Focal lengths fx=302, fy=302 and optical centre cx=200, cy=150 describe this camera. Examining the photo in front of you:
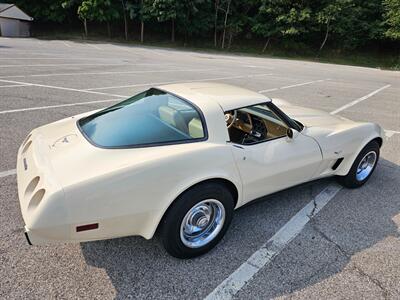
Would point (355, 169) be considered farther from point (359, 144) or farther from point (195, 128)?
point (195, 128)

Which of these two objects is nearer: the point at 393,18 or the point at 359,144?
the point at 359,144

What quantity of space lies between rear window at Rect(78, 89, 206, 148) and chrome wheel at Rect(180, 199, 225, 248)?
0.58 m

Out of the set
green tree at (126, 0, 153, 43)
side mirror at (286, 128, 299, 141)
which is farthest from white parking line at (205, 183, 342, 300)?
green tree at (126, 0, 153, 43)

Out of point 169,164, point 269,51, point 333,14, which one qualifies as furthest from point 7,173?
point 333,14

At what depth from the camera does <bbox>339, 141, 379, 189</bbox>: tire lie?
363 centimetres

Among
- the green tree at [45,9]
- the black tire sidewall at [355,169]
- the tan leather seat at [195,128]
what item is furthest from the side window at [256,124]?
the green tree at [45,9]

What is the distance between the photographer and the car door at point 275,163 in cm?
264

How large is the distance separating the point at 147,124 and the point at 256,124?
129cm

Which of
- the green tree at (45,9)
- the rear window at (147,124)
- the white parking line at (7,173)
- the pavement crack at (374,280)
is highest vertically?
the green tree at (45,9)

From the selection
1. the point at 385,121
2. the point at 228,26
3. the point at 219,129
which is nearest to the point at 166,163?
the point at 219,129

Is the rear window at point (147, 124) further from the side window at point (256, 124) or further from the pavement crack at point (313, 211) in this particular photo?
the pavement crack at point (313, 211)

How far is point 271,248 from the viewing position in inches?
108

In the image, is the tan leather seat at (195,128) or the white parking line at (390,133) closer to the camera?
the tan leather seat at (195,128)

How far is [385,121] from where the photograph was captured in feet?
23.6
